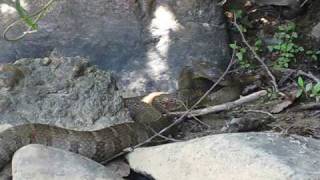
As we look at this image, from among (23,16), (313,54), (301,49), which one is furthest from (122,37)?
(23,16)

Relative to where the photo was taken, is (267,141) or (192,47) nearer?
(267,141)

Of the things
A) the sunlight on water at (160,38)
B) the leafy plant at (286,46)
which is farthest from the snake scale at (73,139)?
the leafy plant at (286,46)

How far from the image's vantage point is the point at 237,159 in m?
2.99

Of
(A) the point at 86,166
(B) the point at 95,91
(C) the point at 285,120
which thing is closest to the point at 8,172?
(A) the point at 86,166

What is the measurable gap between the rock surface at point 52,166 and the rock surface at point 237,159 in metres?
0.26

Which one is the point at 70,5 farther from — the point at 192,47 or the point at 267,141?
the point at 267,141

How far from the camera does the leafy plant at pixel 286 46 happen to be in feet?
18.2

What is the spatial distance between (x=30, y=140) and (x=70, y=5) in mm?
2090

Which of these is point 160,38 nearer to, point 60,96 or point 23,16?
point 60,96

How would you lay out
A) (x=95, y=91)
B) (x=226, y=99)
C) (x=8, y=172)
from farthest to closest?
(x=226, y=99) < (x=95, y=91) < (x=8, y=172)

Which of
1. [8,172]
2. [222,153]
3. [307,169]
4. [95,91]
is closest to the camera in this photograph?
[307,169]

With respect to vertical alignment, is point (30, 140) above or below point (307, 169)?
above

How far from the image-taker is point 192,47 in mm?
5598

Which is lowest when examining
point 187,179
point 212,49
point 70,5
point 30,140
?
point 187,179
